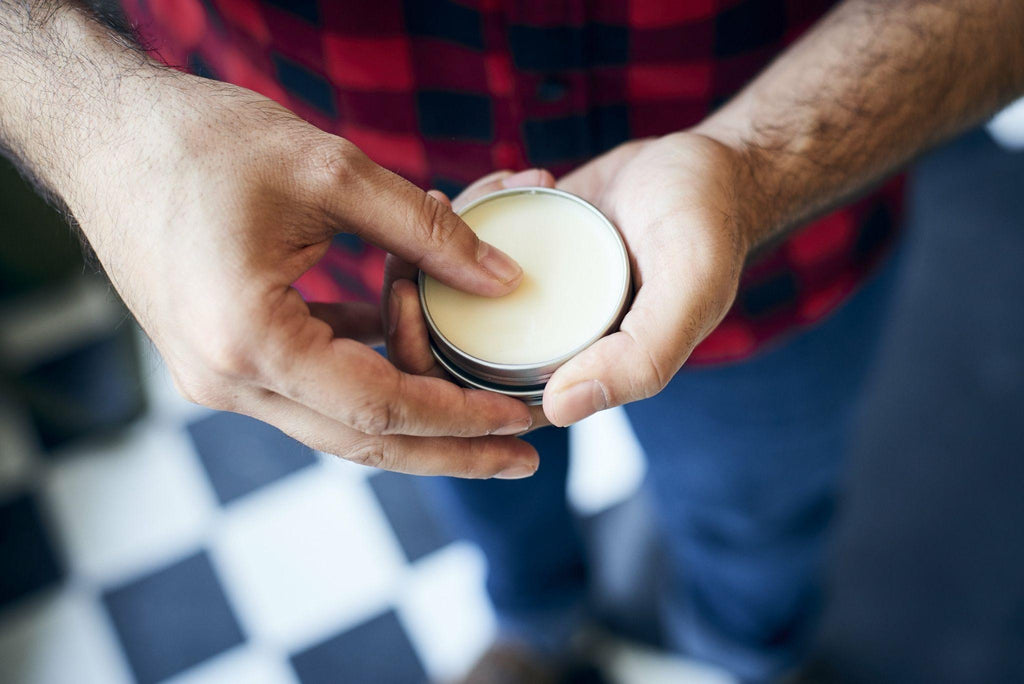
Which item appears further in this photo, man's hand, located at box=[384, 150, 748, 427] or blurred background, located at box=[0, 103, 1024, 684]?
blurred background, located at box=[0, 103, 1024, 684]

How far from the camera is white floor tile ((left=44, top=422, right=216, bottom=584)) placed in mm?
2027

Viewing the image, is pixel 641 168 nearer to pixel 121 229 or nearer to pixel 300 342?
pixel 300 342

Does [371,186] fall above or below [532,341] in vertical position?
above

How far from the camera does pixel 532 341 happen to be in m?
0.85

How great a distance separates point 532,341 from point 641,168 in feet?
0.74

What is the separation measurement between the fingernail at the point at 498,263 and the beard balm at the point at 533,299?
35mm

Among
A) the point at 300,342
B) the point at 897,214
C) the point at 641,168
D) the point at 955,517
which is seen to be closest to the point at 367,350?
the point at 300,342

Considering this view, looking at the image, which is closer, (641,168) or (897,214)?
(641,168)

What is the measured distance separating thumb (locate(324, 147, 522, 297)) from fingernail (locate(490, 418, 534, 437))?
0.15 meters

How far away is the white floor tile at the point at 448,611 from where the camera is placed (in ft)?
6.18

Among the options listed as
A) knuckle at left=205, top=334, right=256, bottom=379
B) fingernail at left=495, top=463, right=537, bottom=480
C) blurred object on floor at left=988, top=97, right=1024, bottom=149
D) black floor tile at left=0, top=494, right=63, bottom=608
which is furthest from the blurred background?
knuckle at left=205, top=334, right=256, bottom=379

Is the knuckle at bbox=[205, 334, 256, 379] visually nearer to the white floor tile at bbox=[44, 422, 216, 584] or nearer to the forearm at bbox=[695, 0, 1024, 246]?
the forearm at bbox=[695, 0, 1024, 246]

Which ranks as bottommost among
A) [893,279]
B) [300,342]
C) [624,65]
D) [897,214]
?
[893,279]

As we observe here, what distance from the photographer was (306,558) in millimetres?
2004
